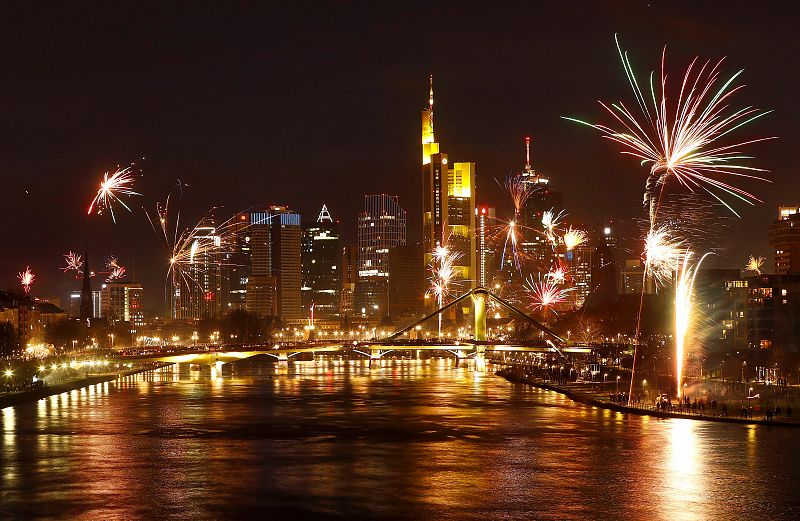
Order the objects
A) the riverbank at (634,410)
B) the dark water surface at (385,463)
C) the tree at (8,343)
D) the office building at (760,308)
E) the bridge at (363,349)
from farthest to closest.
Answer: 1. the bridge at (363,349)
2. the office building at (760,308)
3. the tree at (8,343)
4. the riverbank at (634,410)
5. the dark water surface at (385,463)

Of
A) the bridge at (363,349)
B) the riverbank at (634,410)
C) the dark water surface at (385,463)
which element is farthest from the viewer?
the bridge at (363,349)

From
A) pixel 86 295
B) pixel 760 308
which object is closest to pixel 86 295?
pixel 86 295

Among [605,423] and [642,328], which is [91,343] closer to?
[642,328]

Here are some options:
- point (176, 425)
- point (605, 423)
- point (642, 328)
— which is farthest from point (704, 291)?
point (176, 425)

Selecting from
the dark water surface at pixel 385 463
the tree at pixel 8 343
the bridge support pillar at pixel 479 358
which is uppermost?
the tree at pixel 8 343

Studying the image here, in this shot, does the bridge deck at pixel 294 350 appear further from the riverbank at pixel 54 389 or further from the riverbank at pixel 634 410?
the riverbank at pixel 634 410

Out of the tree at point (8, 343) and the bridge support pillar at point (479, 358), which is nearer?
the tree at point (8, 343)

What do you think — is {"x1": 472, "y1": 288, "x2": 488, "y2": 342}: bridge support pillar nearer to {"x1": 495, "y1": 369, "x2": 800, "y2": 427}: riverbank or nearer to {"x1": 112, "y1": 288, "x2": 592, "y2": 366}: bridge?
{"x1": 112, "y1": 288, "x2": 592, "y2": 366}: bridge

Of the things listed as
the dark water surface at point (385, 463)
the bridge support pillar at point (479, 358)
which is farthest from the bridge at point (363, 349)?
the dark water surface at point (385, 463)

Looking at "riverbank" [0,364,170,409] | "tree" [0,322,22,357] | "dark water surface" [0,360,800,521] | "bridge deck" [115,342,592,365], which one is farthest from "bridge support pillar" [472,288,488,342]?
"dark water surface" [0,360,800,521]

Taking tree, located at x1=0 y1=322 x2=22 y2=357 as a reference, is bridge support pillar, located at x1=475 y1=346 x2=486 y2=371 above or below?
below
